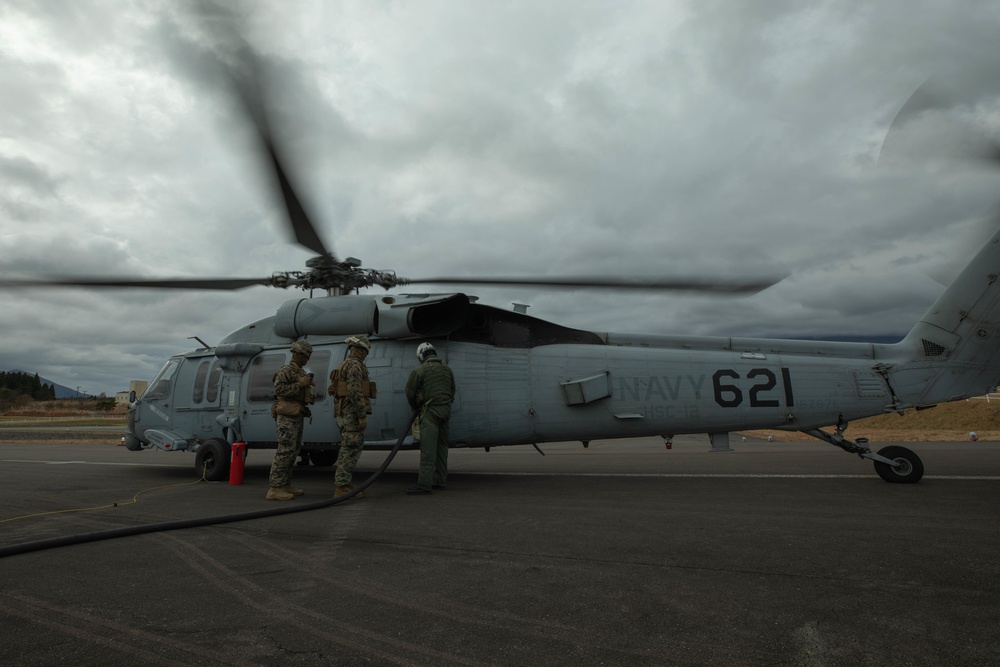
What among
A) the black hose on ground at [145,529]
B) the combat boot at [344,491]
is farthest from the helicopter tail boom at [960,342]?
the black hose on ground at [145,529]

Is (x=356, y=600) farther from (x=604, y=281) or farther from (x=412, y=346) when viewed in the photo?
(x=412, y=346)

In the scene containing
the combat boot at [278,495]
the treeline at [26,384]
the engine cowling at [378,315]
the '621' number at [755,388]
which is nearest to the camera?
the combat boot at [278,495]

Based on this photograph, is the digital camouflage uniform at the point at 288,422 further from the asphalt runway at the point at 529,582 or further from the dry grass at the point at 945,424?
the dry grass at the point at 945,424

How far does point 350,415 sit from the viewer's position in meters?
7.32

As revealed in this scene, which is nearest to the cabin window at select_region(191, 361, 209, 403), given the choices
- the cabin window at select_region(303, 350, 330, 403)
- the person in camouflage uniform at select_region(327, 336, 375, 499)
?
the cabin window at select_region(303, 350, 330, 403)

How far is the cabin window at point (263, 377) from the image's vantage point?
9625 millimetres

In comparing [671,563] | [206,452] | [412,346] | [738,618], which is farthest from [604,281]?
[206,452]

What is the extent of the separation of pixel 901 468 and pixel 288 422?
27.1ft

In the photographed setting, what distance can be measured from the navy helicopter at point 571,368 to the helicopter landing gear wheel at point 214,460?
1.1 inches

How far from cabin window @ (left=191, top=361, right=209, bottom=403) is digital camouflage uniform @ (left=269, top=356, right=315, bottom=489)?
152 inches

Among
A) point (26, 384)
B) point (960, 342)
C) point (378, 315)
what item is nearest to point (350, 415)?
point (378, 315)

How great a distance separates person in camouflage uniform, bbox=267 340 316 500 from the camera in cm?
714

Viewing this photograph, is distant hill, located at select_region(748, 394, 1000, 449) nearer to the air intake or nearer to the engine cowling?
the air intake

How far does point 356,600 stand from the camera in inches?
124
